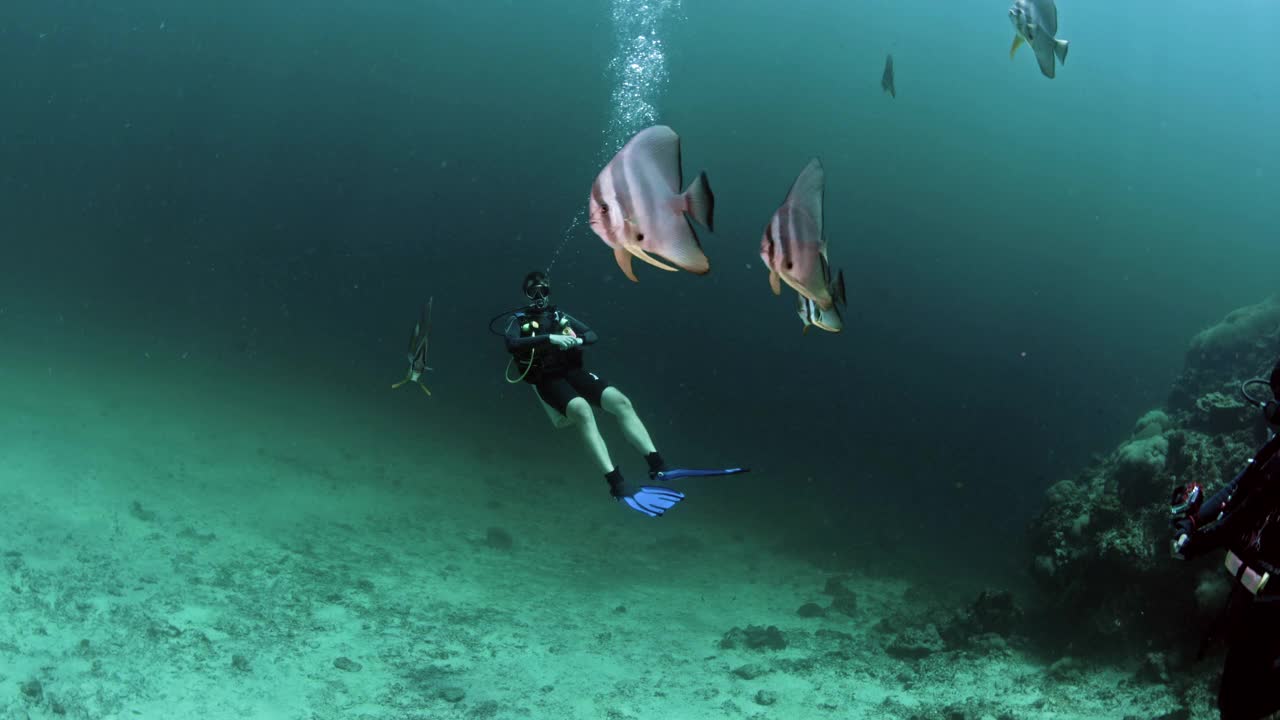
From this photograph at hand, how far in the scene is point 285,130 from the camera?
90625 mm

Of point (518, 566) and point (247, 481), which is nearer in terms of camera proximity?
point (518, 566)

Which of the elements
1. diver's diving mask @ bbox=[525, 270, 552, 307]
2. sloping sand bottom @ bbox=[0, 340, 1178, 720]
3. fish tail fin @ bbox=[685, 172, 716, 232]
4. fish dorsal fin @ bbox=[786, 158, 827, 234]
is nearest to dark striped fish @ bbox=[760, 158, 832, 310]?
fish dorsal fin @ bbox=[786, 158, 827, 234]

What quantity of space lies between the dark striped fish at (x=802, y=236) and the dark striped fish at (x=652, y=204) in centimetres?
32

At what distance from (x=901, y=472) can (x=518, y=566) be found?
17.3 m

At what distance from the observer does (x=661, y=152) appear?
1.77 meters

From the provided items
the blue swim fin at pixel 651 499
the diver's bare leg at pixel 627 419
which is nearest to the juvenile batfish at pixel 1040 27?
the diver's bare leg at pixel 627 419

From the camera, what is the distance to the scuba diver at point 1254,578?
2285mm

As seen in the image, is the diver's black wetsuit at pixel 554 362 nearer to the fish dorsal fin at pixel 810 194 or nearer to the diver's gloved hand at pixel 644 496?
the diver's gloved hand at pixel 644 496

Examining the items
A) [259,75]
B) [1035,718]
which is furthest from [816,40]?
[259,75]

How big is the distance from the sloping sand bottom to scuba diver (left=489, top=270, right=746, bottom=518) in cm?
254

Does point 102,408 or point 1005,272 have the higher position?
point 1005,272

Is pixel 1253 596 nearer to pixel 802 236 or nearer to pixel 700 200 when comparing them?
pixel 802 236

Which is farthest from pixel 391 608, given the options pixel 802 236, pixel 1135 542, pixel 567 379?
pixel 1135 542

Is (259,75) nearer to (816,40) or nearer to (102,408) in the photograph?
(816,40)
